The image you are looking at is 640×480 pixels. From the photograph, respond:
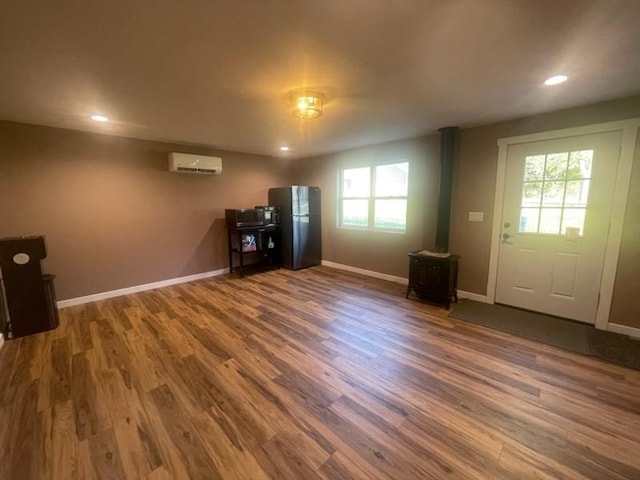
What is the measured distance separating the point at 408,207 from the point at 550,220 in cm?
174

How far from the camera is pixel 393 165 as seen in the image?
4387 mm

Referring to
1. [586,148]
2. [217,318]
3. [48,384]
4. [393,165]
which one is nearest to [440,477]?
[217,318]

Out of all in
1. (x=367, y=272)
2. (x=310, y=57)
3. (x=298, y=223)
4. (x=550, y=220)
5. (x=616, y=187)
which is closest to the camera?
(x=310, y=57)

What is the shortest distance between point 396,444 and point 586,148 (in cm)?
337

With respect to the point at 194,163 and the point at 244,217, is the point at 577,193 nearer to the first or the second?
the point at 244,217

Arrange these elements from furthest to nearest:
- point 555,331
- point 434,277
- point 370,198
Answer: point 370,198 → point 434,277 → point 555,331

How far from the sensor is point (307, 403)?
1801 millimetres

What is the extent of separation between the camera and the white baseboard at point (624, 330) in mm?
2592

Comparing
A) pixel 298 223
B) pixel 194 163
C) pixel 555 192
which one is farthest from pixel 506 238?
pixel 194 163

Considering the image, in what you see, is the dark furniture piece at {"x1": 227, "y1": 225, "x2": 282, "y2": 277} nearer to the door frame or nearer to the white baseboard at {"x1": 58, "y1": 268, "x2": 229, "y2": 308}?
the white baseboard at {"x1": 58, "y1": 268, "x2": 229, "y2": 308}

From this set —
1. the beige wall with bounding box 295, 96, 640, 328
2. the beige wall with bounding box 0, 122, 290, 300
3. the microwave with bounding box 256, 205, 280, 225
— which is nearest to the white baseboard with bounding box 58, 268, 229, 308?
the beige wall with bounding box 0, 122, 290, 300

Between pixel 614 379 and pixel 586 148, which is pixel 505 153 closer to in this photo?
pixel 586 148

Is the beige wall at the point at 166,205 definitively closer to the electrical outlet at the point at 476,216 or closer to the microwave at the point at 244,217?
the electrical outlet at the point at 476,216

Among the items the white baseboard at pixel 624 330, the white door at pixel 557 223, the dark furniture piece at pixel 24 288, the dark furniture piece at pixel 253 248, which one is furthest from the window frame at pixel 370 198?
the dark furniture piece at pixel 24 288
